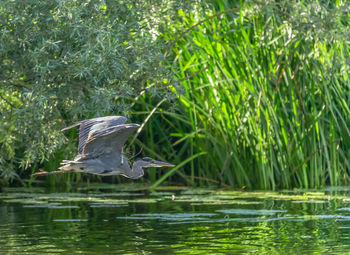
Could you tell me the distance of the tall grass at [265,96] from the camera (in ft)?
34.8

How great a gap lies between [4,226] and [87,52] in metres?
2.09

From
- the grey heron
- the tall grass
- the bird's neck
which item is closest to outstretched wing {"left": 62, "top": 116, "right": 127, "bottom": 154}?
the grey heron

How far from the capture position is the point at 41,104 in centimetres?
824

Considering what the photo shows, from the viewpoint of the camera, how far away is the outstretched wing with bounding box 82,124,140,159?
6367 mm

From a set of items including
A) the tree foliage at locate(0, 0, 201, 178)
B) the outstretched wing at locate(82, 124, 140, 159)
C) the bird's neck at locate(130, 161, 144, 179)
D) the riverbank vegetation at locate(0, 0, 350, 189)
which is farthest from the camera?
the riverbank vegetation at locate(0, 0, 350, 189)

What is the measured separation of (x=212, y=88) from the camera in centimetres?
1094

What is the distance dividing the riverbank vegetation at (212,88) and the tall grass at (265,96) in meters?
0.02

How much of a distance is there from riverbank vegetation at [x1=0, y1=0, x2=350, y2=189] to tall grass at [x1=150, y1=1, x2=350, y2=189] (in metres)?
0.02

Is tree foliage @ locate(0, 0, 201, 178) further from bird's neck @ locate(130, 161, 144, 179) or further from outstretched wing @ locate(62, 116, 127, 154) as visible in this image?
bird's neck @ locate(130, 161, 144, 179)

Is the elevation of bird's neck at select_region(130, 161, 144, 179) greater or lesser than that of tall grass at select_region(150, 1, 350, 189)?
lesser

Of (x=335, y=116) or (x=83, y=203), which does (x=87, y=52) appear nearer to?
(x=83, y=203)

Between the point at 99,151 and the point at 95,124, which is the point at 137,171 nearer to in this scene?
the point at 99,151

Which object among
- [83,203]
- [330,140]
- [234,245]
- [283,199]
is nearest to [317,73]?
[330,140]

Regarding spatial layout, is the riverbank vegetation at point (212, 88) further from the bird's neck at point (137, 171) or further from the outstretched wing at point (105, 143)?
the outstretched wing at point (105, 143)
